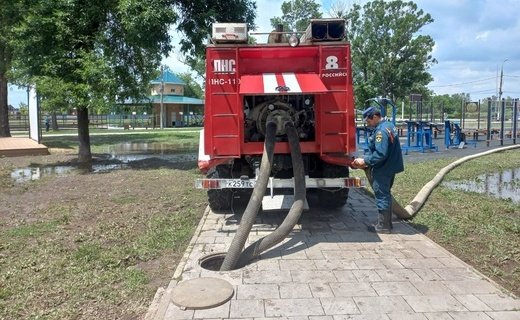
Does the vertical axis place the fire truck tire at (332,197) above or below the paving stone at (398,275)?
above

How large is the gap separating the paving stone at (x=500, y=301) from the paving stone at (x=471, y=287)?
0.35ft

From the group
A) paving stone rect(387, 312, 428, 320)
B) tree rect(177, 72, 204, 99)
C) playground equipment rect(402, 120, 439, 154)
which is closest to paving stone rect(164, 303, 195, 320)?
paving stone rect(387, 312, 428, 320)

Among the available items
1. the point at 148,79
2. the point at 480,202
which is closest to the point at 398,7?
the point at 148,79

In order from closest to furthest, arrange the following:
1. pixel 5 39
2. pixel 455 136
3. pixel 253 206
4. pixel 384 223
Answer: pixel 253 206 < pixel 384 223 < pixel 5 39 < pixel 455 136

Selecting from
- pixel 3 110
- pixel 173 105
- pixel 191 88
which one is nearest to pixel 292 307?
pixel 3 110

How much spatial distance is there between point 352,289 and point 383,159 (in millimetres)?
2357

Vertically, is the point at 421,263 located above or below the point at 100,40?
below

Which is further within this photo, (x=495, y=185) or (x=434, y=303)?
(x=495, y=185)

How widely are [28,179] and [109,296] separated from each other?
9.23 meters

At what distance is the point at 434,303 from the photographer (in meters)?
4.38

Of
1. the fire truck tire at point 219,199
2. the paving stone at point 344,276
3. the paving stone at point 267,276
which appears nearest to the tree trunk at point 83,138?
the fire truck tire at point 219,199

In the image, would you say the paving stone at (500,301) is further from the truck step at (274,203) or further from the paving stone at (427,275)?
the truck step at (274,203)

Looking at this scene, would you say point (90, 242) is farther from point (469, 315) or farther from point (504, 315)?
point (504, 315)

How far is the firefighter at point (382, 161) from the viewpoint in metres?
6.57
